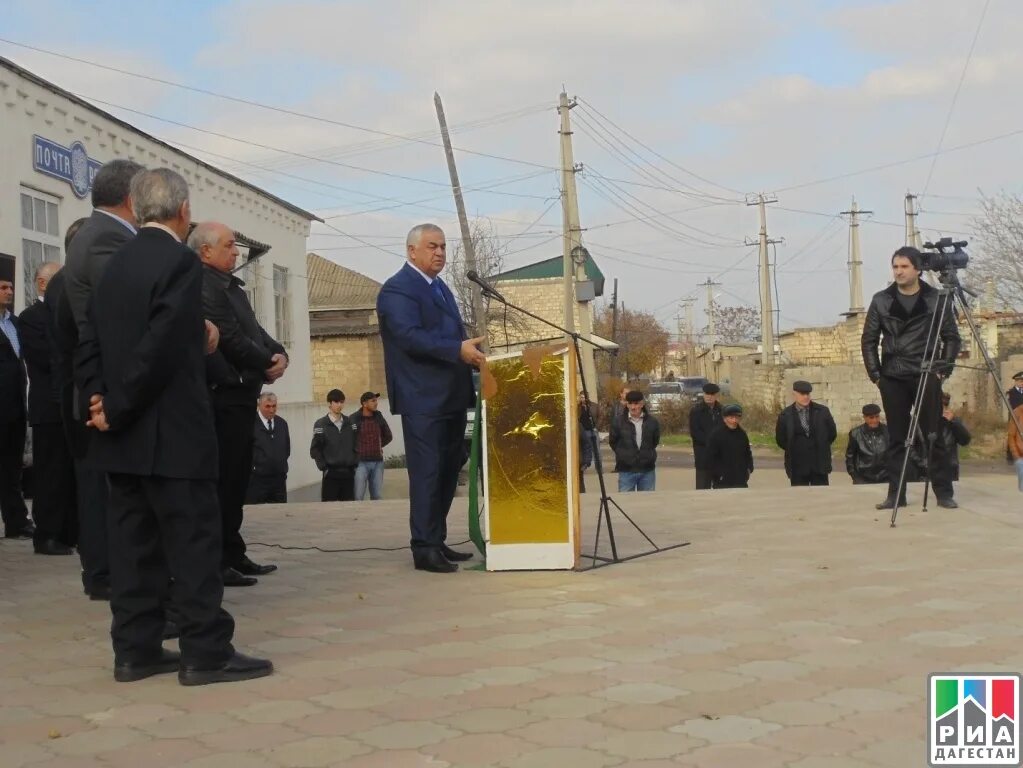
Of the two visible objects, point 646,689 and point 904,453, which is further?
point 904,453

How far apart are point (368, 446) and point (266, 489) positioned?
2717 mm

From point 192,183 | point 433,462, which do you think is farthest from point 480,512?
point 192,183

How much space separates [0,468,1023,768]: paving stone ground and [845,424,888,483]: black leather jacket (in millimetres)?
5087

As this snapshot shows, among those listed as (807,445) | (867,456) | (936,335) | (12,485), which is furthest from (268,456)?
(936,335)

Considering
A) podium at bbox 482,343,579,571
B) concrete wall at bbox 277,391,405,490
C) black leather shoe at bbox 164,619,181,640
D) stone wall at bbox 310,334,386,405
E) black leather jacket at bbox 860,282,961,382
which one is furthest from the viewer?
stone wall at bbox 310,334,386,405

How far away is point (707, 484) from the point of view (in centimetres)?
1415

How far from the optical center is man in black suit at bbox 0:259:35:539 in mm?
8875

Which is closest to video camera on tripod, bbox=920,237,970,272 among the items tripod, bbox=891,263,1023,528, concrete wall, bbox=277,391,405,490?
tripod, bbox=891,263,1023,528

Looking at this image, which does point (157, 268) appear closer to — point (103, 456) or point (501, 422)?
point (103, 456)

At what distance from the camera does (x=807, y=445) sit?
13.5 meters

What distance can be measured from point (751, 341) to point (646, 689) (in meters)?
121

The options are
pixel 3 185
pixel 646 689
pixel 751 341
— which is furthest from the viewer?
pixel 751 341

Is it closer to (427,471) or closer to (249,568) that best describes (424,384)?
(427,471)

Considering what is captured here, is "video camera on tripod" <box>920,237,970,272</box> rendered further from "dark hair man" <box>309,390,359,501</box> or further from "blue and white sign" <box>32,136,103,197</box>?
"blue and white sign" <box>32,136,103,197</box>
